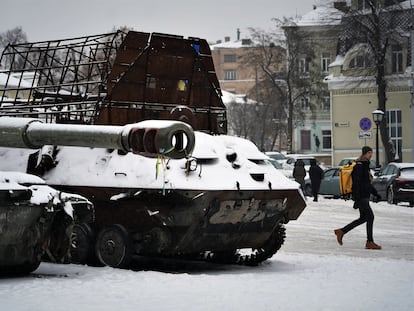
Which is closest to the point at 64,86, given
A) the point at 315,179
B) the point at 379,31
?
the point at 315,179

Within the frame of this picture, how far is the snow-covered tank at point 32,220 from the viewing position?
11805mm

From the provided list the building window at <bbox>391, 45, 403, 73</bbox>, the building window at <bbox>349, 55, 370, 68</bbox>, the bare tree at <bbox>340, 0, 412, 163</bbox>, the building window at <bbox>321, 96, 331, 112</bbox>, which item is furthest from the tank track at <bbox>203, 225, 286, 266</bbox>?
the building window at <bbox>321, 96, 331, 112</bbox>

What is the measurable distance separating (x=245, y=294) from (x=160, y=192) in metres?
Answer: 3.06

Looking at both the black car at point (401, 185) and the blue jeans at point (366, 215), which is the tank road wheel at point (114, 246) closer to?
the blue jeans at point (366, 215)

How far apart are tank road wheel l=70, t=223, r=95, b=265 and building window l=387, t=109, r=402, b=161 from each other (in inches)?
1904

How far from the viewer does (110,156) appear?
14.4m

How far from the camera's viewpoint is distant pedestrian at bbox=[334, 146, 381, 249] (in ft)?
58.6

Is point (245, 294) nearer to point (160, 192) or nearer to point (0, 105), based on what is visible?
point (160, 192)

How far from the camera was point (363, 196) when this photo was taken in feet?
59.1

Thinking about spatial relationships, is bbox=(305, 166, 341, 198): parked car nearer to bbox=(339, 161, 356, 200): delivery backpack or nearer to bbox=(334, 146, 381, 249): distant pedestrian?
bbox=(339, 161, 356, 200): delivery backpack

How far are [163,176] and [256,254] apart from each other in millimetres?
2595

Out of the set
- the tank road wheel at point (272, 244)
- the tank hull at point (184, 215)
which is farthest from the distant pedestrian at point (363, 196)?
the tank hull at point (184, 215)

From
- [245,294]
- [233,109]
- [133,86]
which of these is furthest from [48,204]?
[233,109]

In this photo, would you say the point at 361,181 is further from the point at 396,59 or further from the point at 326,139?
the point at 326,139
